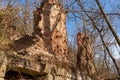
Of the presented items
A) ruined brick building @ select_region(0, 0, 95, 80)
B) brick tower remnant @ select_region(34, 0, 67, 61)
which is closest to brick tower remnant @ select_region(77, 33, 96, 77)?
ruined brick building @ select_region(0, 0, 95, 80)

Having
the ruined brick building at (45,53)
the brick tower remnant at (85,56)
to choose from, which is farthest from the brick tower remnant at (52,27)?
the brick tower remnant at (85,56)

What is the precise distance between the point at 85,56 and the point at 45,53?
6.88ft

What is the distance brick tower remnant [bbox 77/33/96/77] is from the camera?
30.2ft

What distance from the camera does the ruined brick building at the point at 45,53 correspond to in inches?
277

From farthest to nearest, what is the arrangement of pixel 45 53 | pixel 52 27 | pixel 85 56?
pixel 85 56
pixel 52 27
pixel 45 53

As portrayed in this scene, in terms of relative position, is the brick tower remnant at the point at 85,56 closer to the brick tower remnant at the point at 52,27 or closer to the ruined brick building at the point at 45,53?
the ruined brick building at the point at 45,53

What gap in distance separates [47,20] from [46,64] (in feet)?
7.62

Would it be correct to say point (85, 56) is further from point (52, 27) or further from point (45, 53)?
point (45, 53)

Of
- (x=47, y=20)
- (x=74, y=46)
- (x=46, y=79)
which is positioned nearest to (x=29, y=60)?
(x=46, y=79)

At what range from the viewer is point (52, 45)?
8922 mm

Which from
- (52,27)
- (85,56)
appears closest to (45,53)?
(52,27)

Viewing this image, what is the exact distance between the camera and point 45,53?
8.13m

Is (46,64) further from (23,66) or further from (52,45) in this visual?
(52,45)

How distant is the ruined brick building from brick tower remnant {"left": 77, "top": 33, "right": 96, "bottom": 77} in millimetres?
39
